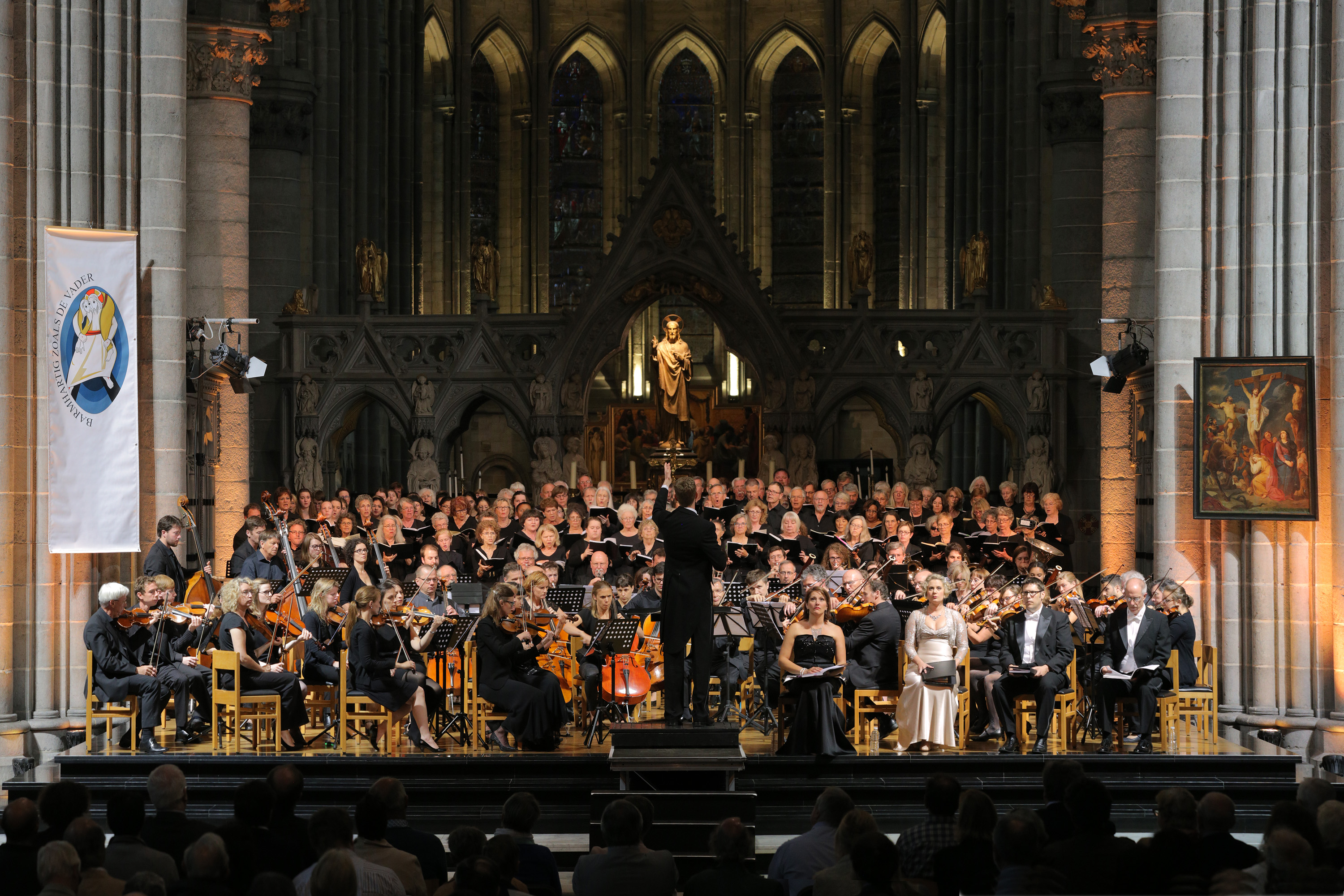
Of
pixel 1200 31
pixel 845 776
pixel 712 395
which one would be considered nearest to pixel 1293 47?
pixel 1200 31

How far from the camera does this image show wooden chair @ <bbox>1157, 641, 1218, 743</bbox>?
12.5 meters

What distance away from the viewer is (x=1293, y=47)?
13.5m

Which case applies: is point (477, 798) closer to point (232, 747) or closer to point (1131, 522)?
point (232, 747)

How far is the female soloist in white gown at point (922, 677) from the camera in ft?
39.9

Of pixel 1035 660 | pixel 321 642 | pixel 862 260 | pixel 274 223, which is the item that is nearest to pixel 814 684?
pixel 1035 660

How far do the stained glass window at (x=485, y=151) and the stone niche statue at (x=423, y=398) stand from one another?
956 cm

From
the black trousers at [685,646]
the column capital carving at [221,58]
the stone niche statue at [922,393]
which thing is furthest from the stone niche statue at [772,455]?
the black trousers at [685,646]

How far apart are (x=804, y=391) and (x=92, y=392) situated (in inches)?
445

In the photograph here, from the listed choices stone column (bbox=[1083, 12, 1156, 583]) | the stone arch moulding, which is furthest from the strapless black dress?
the stone arch moulding

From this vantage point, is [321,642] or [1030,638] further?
[321,642]

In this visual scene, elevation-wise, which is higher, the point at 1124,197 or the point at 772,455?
the point at 1124,197

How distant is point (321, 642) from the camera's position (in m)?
13.2

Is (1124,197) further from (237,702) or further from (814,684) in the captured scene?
(237,702)

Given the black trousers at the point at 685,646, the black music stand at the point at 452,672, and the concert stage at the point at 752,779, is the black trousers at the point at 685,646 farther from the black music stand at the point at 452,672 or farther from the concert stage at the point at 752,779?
the black music stand at the point at 452,672
